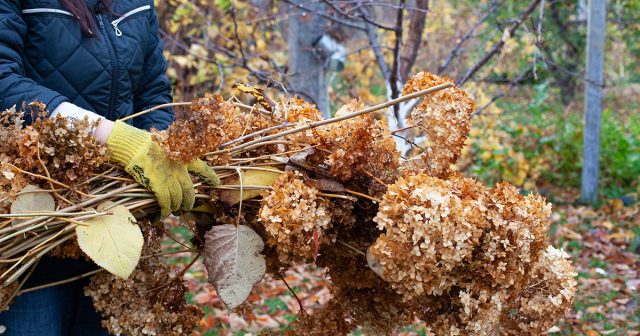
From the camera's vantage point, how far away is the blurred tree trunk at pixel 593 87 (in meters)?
6.07

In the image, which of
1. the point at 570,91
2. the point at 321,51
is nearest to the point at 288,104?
the point at 321,51

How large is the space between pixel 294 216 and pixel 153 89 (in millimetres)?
775

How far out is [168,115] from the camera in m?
1.83

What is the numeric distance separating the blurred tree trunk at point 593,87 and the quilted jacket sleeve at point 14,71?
5578 mm

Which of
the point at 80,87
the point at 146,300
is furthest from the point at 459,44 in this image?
the point at 146,300

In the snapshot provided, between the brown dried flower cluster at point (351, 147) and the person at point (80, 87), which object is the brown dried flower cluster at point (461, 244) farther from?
the person at point (80, 87)

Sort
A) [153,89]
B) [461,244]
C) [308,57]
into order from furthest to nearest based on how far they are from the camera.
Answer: [308,57]
[153,89]
[461,244]

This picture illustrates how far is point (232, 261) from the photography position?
1.35 metres

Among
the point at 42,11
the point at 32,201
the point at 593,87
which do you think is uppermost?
the point at 42,11

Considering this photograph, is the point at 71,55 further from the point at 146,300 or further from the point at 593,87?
the point at 593,87

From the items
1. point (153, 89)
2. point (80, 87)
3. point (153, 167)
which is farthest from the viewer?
point (153, 89)

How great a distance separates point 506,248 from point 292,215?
0.42 m

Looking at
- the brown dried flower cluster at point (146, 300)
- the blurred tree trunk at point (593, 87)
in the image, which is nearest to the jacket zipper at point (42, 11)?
the brown dried flower cluster at point (146, 300)

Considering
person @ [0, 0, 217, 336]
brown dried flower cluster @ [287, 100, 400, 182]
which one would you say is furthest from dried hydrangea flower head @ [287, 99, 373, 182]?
person @ [0, 0, 217, 336]
